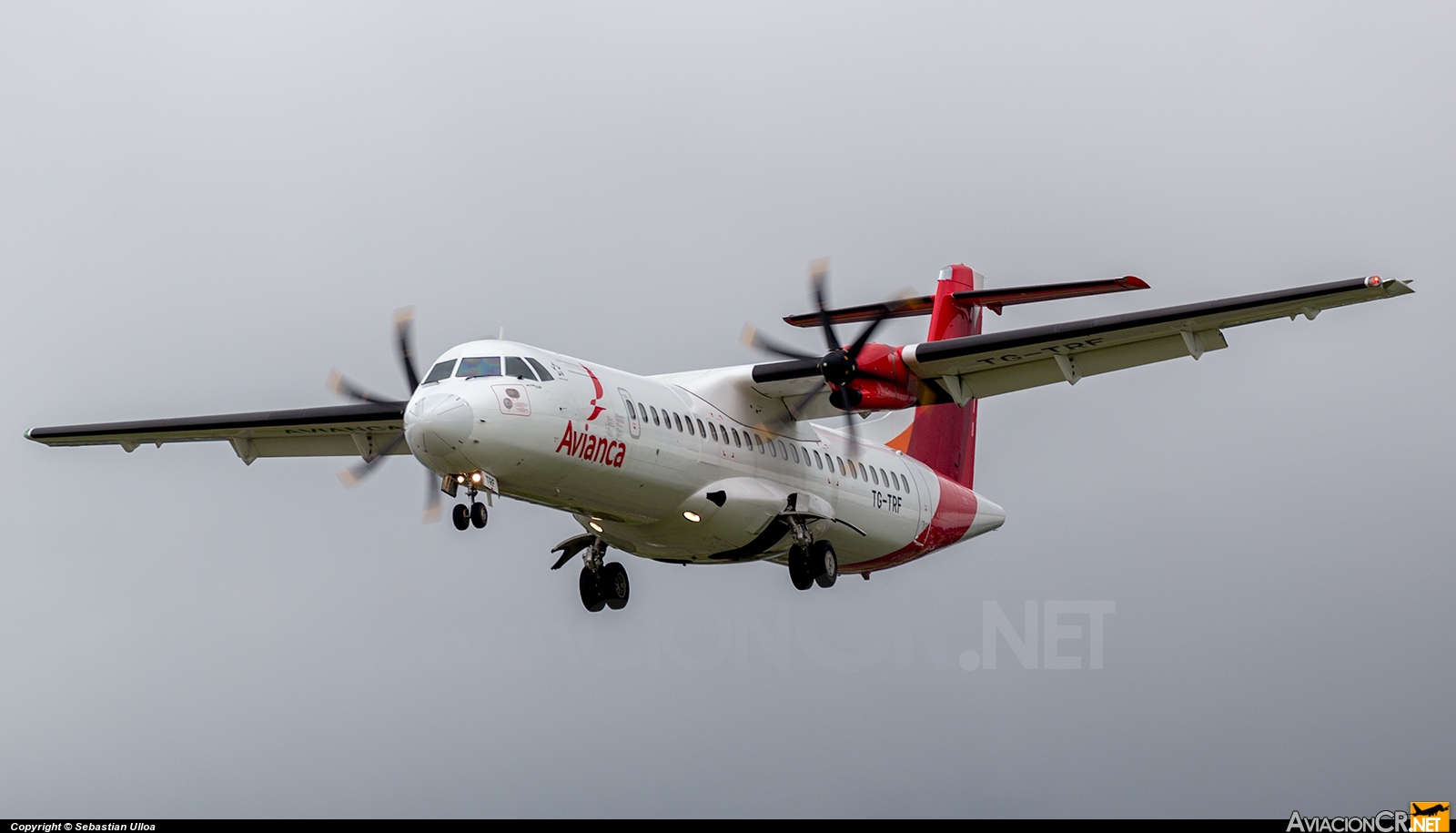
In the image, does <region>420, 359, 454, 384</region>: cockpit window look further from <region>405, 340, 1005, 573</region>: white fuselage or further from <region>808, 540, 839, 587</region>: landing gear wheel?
<region>808, 540, 839, 587</region>: landing gear wheel

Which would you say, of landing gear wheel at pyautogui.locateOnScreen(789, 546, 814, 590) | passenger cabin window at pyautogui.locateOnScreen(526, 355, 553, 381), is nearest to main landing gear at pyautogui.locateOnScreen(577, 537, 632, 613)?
landing gear wheel at pyautogui.locateOnScreen(789, 546, 814, 590)

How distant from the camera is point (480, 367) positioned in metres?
15.6

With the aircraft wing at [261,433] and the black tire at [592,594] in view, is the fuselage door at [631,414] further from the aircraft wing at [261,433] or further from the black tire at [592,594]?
the aircraft wing at [261,433]

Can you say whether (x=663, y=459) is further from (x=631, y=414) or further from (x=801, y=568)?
(x=801, y=568)

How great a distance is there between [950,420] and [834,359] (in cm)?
586

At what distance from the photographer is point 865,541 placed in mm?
20656

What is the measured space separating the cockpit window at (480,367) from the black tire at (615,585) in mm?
4396

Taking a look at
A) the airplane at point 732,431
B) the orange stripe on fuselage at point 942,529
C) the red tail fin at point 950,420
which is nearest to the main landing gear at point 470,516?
the airplane at point 732,431

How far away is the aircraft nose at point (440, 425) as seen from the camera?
48.9 ft

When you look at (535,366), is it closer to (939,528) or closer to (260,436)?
(260,436)

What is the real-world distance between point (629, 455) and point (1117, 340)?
5976mm

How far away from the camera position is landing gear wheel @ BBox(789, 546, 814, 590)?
19.1 m

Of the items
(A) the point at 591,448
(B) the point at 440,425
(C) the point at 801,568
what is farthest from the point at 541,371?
(C) the point at 801,568
